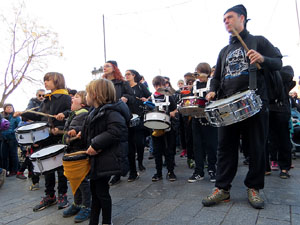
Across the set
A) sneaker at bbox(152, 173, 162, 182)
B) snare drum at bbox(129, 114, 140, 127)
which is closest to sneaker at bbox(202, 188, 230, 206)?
sneaker at bbox(152, 173, 162, 182)

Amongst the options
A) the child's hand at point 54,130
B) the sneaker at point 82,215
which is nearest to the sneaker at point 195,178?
the sneaker at point 82,215

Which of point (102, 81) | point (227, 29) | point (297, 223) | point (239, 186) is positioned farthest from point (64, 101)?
point (297, 223)

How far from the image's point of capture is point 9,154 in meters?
6.97

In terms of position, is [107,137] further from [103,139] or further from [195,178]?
[195,178]

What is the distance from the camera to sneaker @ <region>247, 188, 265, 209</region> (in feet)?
Answer: 8.45

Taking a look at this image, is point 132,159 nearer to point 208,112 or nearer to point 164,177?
point 164,177

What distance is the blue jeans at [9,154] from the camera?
6871mm

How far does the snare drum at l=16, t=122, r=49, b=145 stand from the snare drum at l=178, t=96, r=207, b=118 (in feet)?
6.44

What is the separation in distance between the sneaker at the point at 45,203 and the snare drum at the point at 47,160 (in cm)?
62

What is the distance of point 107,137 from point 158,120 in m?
1.68

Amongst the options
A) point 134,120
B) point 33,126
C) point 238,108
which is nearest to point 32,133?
point 33,126

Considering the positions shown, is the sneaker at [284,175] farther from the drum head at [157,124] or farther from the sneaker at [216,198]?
the drum head at [157,124]

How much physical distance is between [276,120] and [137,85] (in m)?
2.67

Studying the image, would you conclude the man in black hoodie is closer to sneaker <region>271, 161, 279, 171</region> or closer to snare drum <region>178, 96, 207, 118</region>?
snare drum <region>178, 96, 207, 118</region>
